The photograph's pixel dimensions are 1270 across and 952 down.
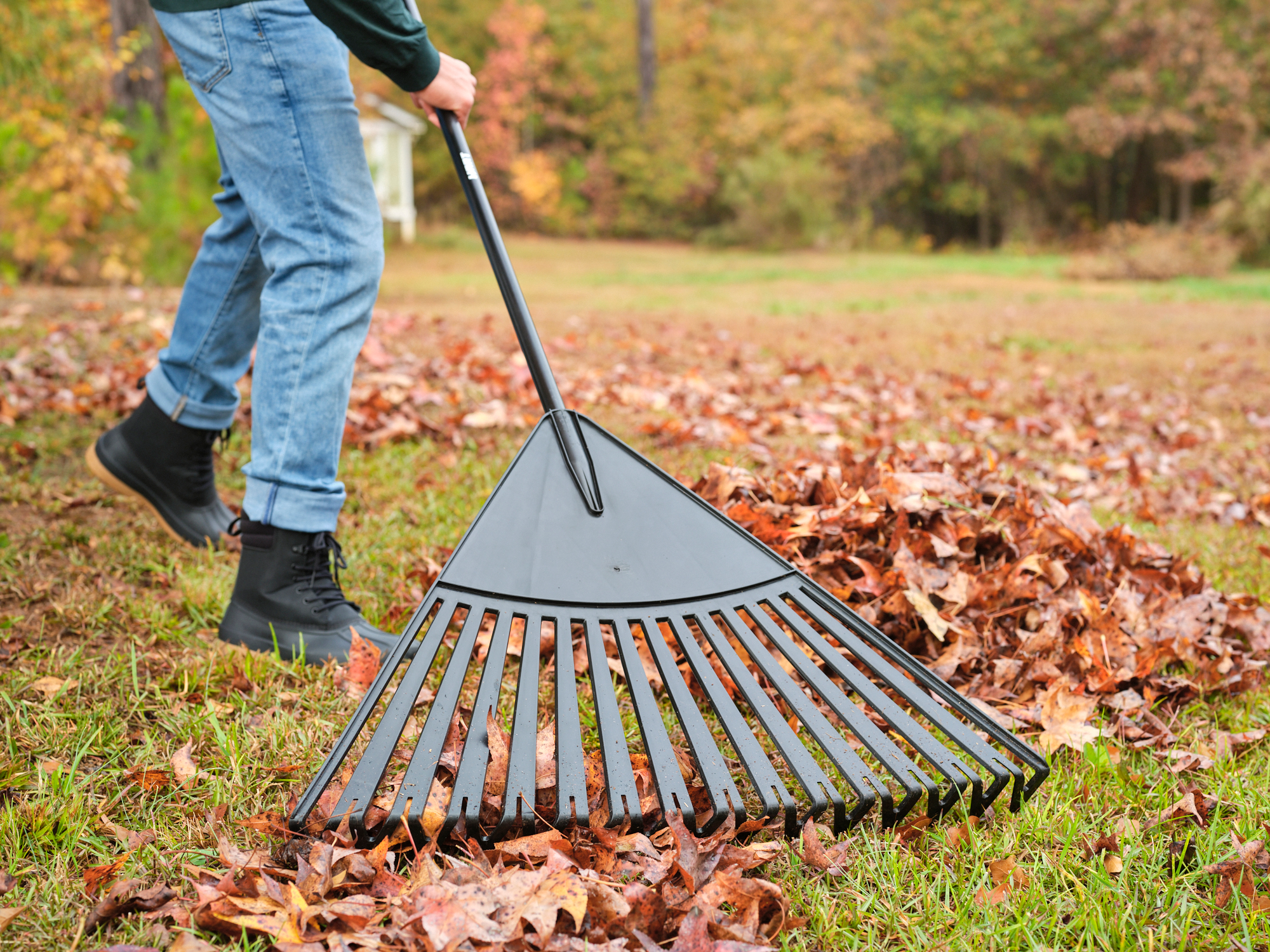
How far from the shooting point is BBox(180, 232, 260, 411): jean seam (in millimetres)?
2059

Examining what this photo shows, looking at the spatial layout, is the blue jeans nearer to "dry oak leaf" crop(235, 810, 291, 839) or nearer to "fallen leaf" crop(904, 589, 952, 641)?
"dry oak leaf" crop(235, 810, 291, 839)

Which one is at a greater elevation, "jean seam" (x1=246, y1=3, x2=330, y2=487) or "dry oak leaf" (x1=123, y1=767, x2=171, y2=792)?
"jean seam" (x1=246, y1=3, x2=330, y2=487)

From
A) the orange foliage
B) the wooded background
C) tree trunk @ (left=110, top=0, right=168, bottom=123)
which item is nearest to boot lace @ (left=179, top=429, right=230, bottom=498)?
the orange foliage

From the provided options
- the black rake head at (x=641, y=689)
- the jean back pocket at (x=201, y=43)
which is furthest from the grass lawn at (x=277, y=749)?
the jean back pocket at (x=201, y=43)

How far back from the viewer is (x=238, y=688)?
5.58 feet

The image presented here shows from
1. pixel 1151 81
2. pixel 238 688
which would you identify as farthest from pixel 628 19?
pixel 238 688

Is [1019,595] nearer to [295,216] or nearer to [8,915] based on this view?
[295,216]

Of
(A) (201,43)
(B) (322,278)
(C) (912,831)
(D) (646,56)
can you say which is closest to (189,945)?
(C) (912,831)

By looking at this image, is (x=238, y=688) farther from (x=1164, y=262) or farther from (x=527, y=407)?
(x=1164, y=262)

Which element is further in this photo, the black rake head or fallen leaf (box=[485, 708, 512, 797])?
fallen leaf (box=[485, 708, 512, 797])

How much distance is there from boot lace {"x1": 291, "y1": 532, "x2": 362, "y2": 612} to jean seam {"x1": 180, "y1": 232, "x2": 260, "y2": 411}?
60 centimetres

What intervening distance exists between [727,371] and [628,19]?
2643 centimetres

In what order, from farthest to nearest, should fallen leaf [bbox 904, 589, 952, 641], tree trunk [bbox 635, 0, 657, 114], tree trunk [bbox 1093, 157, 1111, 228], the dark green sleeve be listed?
tree trunk [bbox 635, 0, 657, 114] → tree trunk [bbox 1093, 157, 1111, 228] → fallen leaf [bbox 904, 589, 952, 641] → the dark green sleeve

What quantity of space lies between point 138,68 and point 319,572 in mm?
8997
